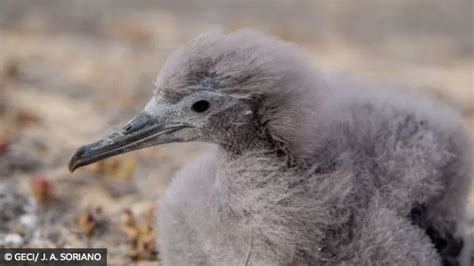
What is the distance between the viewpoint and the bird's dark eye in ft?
10.1

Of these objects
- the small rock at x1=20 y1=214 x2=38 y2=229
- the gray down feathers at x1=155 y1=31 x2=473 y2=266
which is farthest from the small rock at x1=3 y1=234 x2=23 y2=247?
the gray down feathers at x1=155 y1=31 x2=473 y2=266

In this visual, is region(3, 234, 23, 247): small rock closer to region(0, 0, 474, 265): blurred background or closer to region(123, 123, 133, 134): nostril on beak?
region(0, 0, 474, 265): blurred background

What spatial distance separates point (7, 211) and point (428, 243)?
78.5 inches

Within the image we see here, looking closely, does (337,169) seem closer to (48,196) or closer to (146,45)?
(48,196)

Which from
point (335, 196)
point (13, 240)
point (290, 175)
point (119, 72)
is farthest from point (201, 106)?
point (119, 72)

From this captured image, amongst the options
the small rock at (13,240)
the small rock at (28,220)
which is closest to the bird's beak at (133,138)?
the small rock at (13,240)

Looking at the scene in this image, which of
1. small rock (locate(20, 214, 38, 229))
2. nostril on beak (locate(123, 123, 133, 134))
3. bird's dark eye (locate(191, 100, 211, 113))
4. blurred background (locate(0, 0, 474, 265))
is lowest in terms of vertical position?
bird's dark eye (locate(191, 100, 211, 113))

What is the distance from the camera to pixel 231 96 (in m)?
3.04

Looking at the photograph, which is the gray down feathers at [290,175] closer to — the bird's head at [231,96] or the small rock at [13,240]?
the bird's head at [231,96]

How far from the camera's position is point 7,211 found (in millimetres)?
3969

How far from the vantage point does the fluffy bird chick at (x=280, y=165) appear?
2998 mm

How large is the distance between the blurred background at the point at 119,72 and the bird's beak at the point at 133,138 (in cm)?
73

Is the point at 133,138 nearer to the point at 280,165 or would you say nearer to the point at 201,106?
the point at 201,106

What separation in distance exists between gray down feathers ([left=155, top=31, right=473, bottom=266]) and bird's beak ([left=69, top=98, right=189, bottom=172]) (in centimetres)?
11
